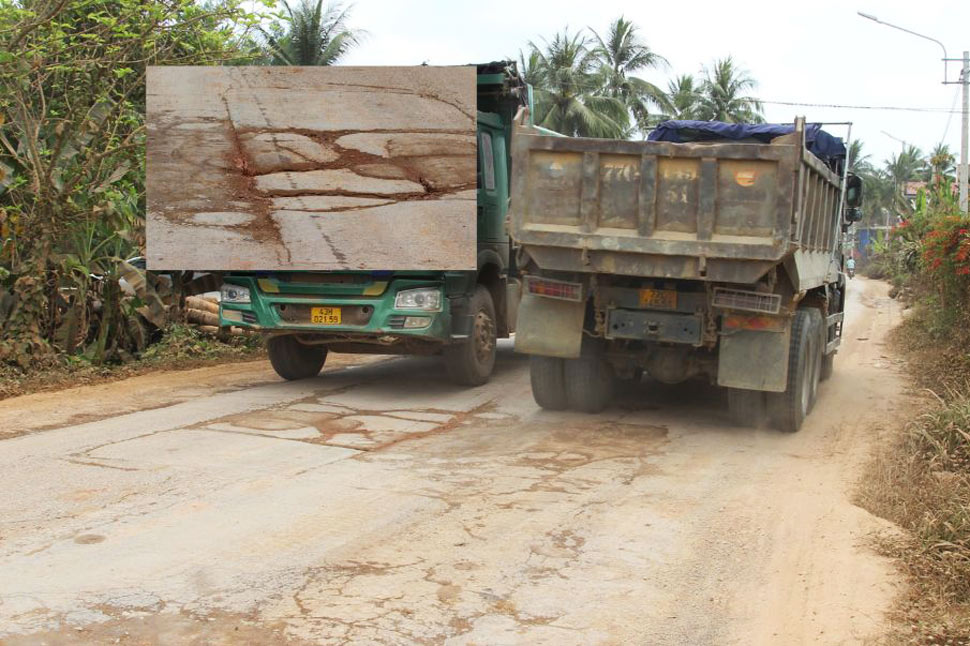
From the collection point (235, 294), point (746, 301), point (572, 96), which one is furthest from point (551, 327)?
point (572, 96)

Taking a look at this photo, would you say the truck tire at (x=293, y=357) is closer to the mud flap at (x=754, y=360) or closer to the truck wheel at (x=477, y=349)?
the truck wheel at (x=477, y=349)

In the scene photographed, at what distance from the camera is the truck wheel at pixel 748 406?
8828mm

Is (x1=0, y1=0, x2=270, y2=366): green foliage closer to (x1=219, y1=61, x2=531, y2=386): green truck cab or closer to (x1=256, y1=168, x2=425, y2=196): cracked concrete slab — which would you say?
(x1=256, y1=168, x2=425, y2=196): cracked concrete slab

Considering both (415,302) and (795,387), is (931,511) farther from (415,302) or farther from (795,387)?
(415,302)

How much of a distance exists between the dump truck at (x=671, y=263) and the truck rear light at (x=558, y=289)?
0.01 meters

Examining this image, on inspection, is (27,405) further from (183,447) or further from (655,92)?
(655,92)

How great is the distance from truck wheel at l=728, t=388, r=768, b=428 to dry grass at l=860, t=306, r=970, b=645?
41.8 inches

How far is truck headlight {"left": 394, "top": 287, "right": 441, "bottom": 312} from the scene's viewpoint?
9.91m

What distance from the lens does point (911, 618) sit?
14.9 feet

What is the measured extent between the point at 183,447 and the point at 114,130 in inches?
229

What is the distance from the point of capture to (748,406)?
8883mm

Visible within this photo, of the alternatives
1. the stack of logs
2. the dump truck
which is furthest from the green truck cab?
the stack of logs

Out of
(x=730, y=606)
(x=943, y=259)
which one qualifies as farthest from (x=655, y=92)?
(x=730, y=606)

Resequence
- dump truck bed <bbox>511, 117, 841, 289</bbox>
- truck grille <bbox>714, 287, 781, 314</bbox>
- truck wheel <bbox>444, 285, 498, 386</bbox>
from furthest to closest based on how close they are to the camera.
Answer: truck wheel <bbox>444, 285, 498, 386</bbox>
truck grille <bbox>714, 287, 781, 314</bbox>
dump truck bed <bbox>511, 117, 841, 289</bbox>
